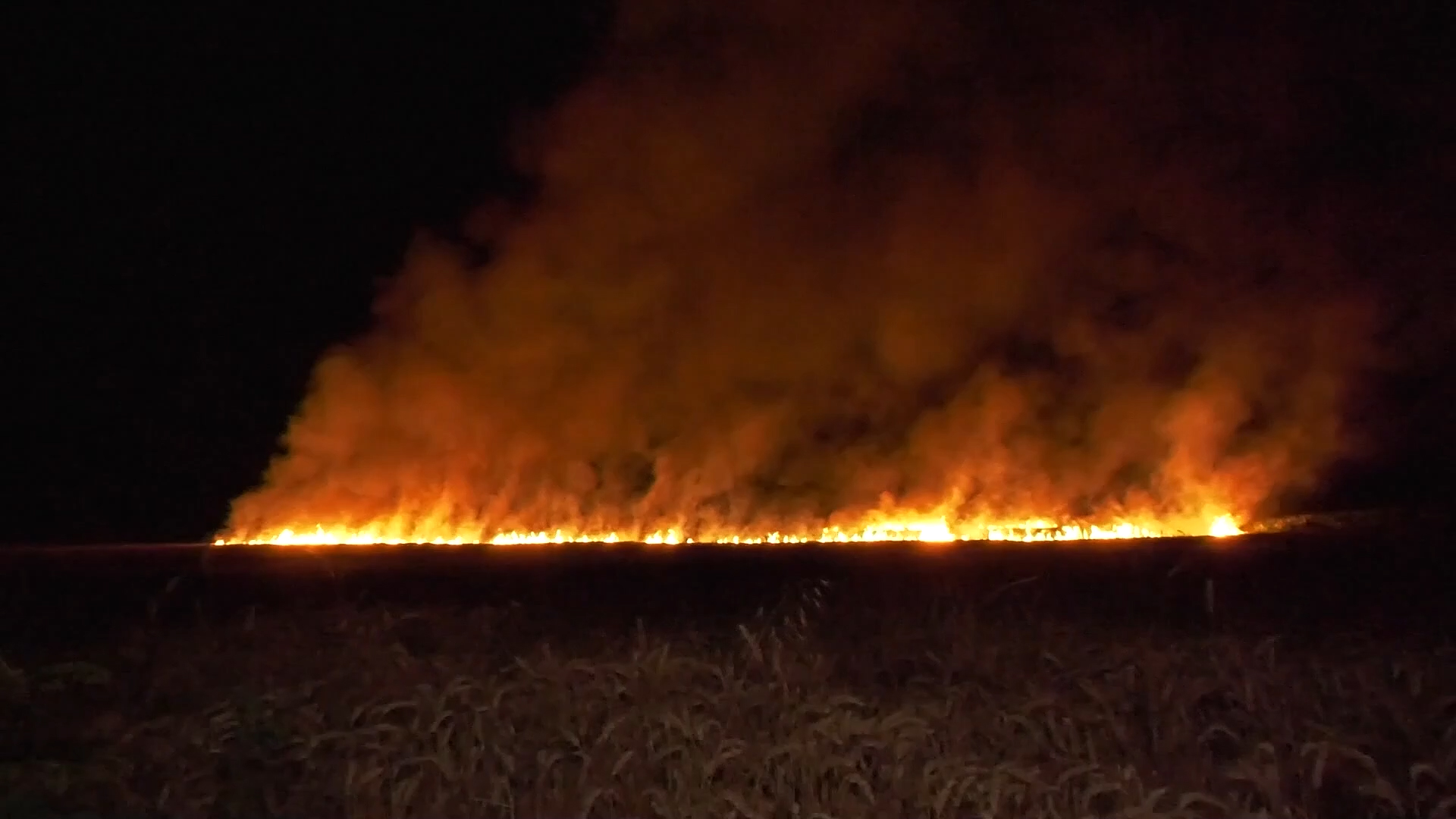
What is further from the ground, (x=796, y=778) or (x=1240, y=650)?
(x=1240, y=650)

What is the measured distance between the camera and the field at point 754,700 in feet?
15.6

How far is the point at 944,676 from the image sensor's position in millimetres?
6230

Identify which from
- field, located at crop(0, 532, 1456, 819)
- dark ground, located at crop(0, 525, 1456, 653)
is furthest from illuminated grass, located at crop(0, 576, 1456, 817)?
dark ground, located at crop(0, 525, 1456, 653)

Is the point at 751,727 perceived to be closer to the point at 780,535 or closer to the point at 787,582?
the point at 787,582

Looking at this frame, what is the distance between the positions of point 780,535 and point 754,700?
793 cm

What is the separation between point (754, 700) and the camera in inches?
221

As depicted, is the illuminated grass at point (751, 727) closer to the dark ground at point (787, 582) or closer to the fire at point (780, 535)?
the dark ground at point (787, 582)

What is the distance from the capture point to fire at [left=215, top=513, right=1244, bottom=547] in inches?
490

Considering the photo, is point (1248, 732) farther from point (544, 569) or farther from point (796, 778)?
point (544, 569)

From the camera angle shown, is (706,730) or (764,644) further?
(764,644)

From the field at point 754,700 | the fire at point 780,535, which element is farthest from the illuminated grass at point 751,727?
the fire at point 780,535

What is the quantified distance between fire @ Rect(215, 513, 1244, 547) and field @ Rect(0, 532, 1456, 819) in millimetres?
3329

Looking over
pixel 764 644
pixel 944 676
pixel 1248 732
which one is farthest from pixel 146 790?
pixel 1248 732

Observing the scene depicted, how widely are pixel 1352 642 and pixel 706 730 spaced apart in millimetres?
3792
